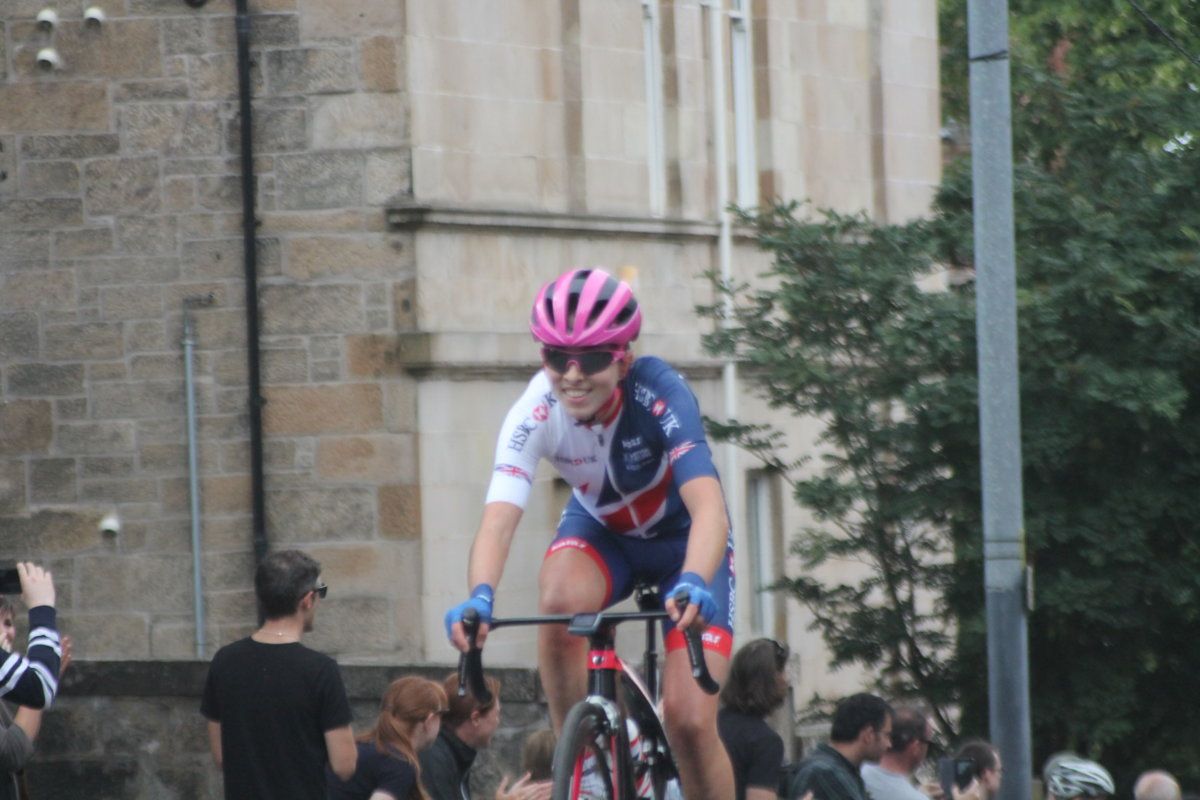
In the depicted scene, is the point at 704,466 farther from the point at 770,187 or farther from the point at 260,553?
the point at 770,187

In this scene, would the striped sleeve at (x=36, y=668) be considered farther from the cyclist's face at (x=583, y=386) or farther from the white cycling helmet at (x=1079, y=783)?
the white cycling helmet at (x=1079, y=783)

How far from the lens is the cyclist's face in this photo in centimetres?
768

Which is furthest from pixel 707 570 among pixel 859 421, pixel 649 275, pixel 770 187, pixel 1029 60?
pixel 770 187

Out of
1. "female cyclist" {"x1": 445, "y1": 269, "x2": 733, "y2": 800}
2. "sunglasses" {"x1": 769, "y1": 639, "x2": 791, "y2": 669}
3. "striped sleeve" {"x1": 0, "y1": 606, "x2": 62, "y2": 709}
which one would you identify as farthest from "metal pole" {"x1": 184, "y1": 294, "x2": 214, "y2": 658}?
"female cyclist" {"x1": 445, "y1": 269, "x2": 733, "y2": 800}

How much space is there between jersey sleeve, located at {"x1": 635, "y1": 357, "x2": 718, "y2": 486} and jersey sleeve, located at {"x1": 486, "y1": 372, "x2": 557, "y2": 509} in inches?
13.7

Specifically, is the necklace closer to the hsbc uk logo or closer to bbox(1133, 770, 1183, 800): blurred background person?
the hsbc uk logo

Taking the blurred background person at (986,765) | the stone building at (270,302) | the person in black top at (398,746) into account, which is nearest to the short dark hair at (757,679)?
the person in black top at (398,746)

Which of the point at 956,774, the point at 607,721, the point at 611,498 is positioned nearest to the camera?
the point at 607,721

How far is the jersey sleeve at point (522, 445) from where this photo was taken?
25.9 ft

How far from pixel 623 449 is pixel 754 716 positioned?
8.16ft

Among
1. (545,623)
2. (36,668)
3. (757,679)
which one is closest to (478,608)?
(545,623)

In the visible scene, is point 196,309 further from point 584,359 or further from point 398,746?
point 584,359

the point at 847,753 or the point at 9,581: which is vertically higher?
the point at 9,581

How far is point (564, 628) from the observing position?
797 centimetres
